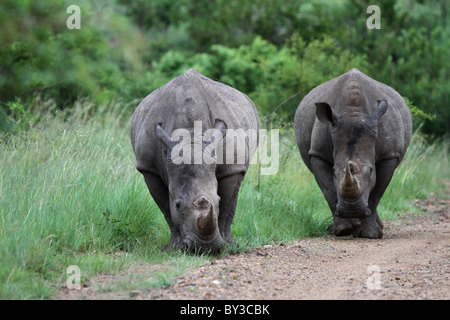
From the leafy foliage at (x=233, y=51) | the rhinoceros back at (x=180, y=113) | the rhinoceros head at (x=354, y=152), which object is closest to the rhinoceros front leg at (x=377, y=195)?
the rhinoceros head at (x=354, y=152)

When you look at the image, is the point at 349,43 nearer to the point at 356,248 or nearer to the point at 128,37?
the point at 128,37

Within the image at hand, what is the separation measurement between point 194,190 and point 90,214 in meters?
1.32

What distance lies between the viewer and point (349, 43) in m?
15.7

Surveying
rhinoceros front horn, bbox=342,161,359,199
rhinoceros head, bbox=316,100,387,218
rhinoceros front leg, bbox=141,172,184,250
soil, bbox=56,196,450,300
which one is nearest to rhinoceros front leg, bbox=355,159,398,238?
soil, bbox=56,196,450,300

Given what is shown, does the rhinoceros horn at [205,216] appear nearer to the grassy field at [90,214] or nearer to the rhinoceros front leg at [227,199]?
the grassy field at [90,214]

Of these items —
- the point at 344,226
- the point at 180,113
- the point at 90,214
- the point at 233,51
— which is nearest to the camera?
the point at 180,113

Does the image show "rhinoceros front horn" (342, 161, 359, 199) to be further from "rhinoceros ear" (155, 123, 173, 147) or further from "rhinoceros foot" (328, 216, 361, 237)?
"rhinoceros ear" (155, 123, 173, 147)

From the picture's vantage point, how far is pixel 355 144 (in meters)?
7.41

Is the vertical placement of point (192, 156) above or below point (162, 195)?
above

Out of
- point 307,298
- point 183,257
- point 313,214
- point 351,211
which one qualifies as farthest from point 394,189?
point 307,298

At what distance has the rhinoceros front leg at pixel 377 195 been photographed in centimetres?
789

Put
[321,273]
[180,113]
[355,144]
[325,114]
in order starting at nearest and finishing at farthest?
[321,273]
[180,113]
[355,144]
[325,114]

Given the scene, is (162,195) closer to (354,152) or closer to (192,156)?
(192,156)

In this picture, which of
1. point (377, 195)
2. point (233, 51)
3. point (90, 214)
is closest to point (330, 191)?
point (377, 195)
